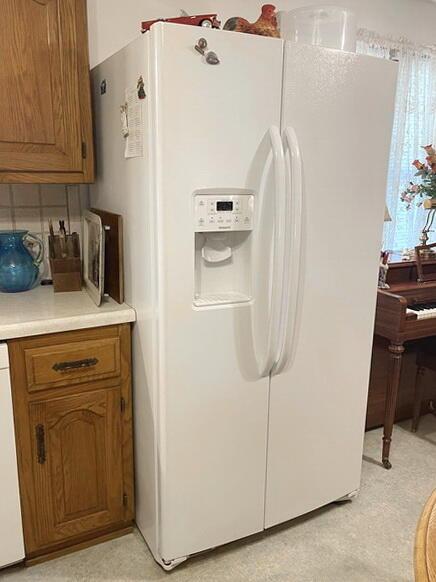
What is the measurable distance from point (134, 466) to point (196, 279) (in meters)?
0.85

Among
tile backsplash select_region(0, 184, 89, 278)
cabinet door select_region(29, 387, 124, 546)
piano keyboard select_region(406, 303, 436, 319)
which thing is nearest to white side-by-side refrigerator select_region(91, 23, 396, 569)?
cabinet door select_region(29, 387, 124, 546)

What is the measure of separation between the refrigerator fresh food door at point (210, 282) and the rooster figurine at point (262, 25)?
5.1 inches

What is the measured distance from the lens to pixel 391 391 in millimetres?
2414

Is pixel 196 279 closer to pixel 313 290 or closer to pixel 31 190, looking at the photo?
pixel 313 290

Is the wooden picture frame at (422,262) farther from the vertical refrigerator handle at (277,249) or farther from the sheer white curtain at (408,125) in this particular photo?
the vertical refrigerator handle at (277,249)

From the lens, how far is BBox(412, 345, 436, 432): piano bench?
2711mm

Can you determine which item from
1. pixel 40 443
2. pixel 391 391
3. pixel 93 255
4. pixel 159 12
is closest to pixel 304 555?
pixel 391 391

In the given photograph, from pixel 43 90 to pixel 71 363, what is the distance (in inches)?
38.8

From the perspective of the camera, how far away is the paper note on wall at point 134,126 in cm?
155

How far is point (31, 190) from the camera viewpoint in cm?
214

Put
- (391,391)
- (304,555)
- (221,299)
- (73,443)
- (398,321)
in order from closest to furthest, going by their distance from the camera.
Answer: (221,299)
(73,443)
(304,555)
(398,321)
(391,391)

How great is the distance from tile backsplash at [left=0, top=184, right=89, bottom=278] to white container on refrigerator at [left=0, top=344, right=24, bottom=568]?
71 cm

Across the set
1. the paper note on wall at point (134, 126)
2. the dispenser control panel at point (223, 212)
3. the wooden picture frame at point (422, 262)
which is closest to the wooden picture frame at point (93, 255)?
the paper note on wall at point (134, 126)

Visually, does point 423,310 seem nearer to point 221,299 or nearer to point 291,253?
point 291,253
